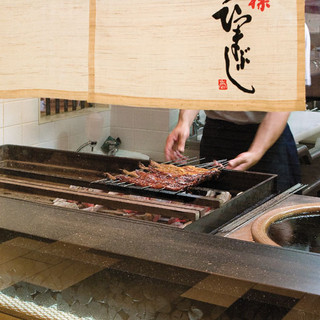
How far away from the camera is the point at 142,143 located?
4.49 ft

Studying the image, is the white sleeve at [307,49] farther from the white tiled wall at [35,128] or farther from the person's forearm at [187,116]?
the white tiled wall at [35,128]

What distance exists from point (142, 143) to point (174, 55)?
0.93 feet

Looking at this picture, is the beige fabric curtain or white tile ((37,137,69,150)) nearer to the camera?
the beige fabric curtain

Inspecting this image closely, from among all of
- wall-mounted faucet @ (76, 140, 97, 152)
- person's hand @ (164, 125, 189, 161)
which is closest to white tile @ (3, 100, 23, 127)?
wall-mounted faucet @ (76, 140, 97, 152)

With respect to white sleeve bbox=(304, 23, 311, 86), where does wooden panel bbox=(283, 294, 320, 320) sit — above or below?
below

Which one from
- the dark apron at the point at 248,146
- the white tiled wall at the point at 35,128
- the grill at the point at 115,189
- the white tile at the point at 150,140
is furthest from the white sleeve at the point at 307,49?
the white tiled wall at the point at 35,128

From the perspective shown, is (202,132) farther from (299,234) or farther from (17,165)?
(17,165)

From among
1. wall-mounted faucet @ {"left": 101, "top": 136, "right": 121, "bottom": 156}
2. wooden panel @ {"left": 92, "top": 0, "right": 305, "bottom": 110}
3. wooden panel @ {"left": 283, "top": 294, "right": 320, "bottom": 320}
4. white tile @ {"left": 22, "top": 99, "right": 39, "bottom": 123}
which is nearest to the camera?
wooden panel @ {"left": 283, "top": 294, "right": 320, "bottom": 320}

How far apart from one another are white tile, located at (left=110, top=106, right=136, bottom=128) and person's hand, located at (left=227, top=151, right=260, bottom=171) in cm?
25

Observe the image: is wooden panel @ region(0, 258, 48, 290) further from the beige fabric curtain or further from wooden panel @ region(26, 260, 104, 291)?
the beige fabric curtain

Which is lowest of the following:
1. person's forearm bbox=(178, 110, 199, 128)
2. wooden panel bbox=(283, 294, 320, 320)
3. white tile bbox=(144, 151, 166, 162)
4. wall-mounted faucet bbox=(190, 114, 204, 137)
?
wooden panel bbox=(283, 294, 320, 320)

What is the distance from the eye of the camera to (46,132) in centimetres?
151

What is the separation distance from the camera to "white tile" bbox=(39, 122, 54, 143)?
4.90 ft

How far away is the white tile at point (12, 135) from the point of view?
5.13ft
